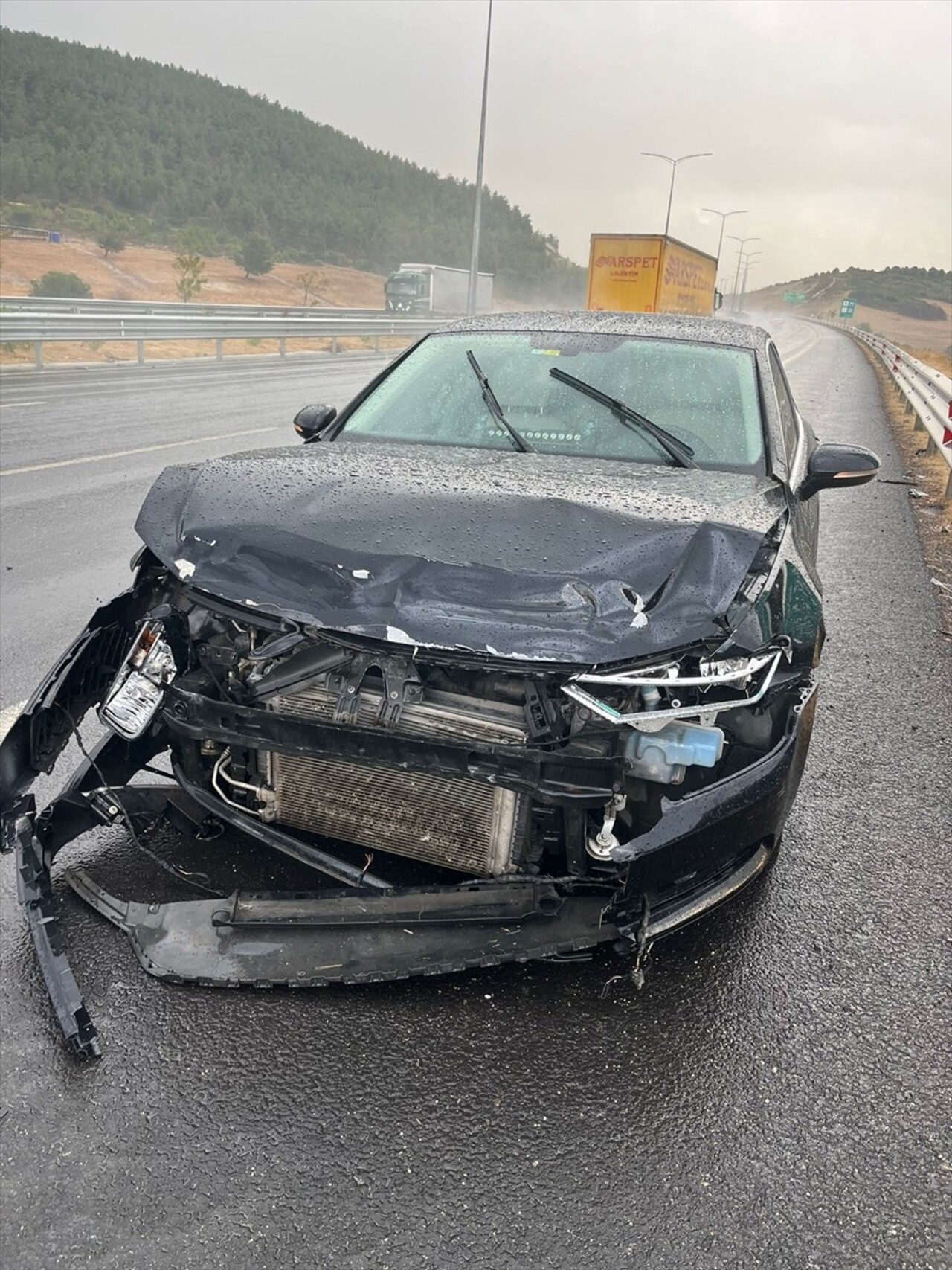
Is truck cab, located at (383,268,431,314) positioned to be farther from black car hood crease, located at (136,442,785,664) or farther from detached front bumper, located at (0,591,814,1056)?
detached front bumper, located at (0,591,814,1056)

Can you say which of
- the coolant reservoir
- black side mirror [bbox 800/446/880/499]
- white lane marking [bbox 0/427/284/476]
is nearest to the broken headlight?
the coolant reservoir

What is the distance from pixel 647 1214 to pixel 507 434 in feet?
8.86

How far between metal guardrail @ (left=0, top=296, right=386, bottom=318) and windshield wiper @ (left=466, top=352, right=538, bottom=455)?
1625 cm

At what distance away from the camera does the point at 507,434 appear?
385 centimetres

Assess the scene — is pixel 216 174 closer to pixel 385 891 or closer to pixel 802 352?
pixel 802 352

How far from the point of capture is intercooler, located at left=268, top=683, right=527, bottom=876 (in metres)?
2.52

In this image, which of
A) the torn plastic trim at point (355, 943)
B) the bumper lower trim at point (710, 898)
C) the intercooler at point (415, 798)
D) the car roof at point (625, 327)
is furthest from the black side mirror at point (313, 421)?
the bumper lower trim at point (710, 898)

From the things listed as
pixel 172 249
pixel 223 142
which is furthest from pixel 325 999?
pixel 223 142

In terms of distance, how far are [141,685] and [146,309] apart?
2126 centimetres

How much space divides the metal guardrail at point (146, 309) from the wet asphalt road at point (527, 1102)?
18.1m

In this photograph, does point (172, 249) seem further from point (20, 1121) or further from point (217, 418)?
point (20, 1121)

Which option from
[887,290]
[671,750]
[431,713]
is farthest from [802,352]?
[887,290]

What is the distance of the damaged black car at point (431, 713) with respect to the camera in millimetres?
2412

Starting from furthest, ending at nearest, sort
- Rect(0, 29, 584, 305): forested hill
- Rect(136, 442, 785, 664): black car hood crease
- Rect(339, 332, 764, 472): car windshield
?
Rect(0, 29, 584, 305): forested hill
Rect(339, 332, 764, 472): car windshield
Rect(136, 442, 785, 664): black car hood crease
